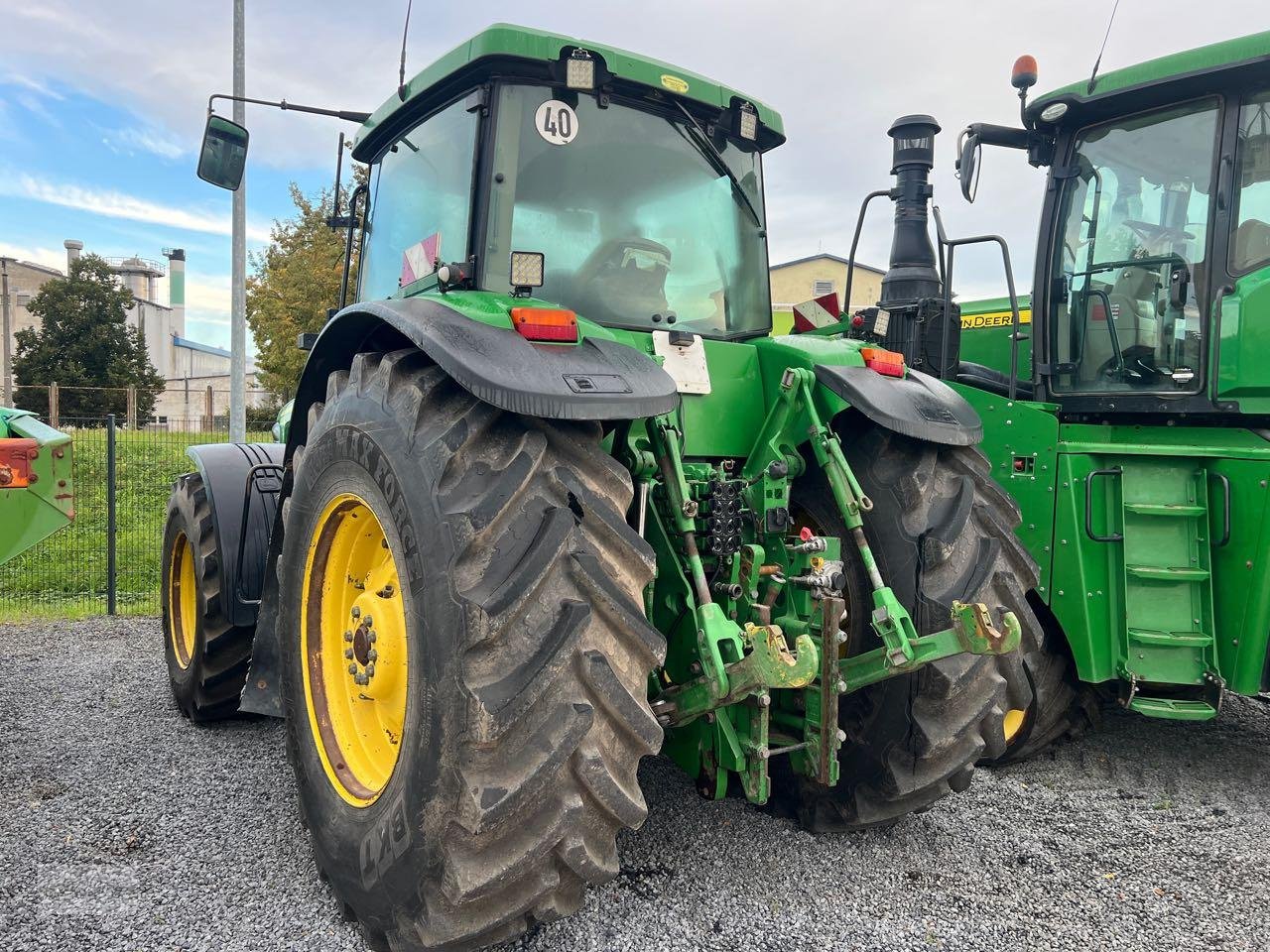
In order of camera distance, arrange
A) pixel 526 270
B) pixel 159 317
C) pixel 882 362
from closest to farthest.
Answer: pixel 526 270
pixel 882 362
pixel 159 317

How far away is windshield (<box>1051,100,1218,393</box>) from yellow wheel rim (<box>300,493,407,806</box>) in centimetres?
370

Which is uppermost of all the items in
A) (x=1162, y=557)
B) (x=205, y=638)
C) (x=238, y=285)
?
(x=238, y=285)

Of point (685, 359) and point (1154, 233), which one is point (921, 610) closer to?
point (685, 359)

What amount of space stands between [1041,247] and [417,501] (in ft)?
13.2

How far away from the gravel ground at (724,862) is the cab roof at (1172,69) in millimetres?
3145

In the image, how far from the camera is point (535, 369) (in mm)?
2162

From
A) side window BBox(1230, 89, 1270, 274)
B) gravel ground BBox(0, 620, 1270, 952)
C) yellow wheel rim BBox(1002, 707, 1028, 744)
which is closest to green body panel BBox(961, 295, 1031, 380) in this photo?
side window BBox(1230, 89, 1270, 274)

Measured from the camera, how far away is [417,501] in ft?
7.02

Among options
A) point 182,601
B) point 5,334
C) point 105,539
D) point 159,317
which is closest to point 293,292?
point 105,539

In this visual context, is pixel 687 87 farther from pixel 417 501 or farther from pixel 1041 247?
pixel 1041 247

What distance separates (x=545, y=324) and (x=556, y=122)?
96cm

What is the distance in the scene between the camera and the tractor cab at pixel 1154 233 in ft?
13.3

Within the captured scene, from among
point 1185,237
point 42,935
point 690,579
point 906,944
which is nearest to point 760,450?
point 690,579

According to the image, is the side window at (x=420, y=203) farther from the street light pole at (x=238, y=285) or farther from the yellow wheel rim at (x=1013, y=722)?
the street light pole at (x=238, y=285)
